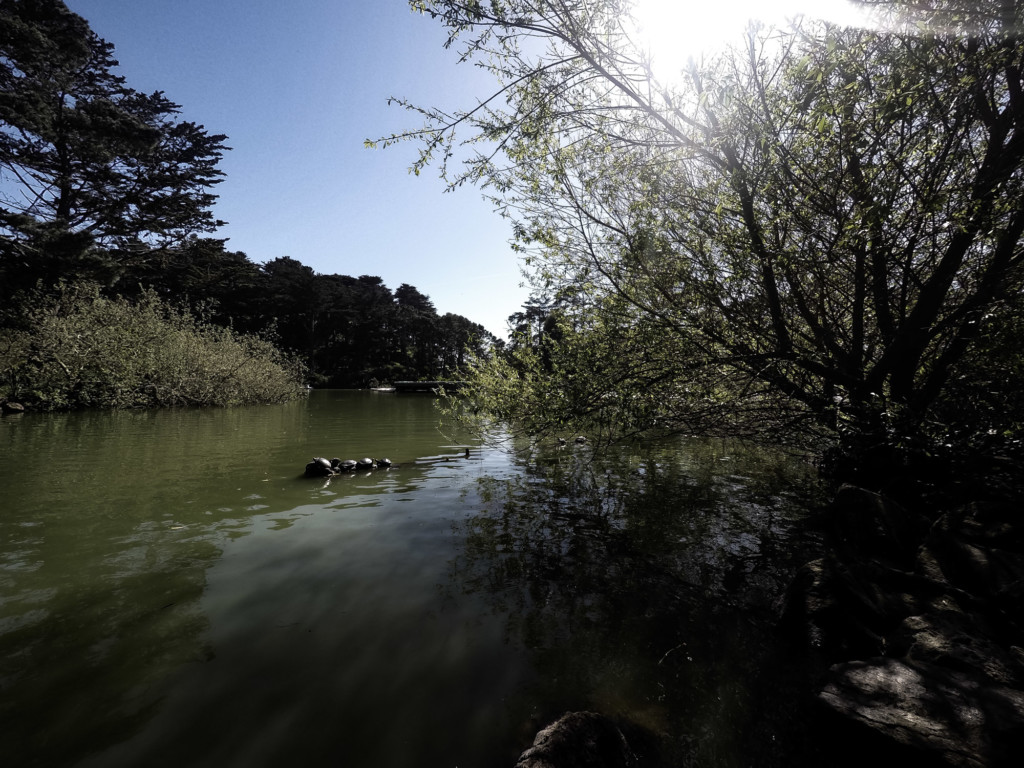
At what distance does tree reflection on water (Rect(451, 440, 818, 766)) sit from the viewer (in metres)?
3.11

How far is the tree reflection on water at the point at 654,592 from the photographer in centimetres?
311

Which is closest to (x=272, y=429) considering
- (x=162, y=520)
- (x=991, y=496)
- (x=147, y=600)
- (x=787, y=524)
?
(x=162, y=520)

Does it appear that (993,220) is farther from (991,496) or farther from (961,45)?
(991,496)

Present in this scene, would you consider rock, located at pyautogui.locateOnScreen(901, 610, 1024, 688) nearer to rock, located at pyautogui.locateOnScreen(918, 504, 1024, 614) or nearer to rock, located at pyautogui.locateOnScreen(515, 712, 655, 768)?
rock, located at pyautogui.locateOnScreen(918, 504, 1024, 614)

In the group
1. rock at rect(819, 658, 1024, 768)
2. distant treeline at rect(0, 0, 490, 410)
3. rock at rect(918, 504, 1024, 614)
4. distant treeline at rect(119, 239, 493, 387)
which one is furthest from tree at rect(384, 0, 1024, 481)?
distant treeline at rect(119, 239, 493, 387)

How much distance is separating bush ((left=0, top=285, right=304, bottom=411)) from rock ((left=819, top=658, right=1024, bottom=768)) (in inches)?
1155

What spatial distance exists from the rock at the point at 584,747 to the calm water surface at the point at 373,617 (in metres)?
0.28

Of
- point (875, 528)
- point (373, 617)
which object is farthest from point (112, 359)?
point (875, 528)

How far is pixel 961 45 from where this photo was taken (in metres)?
4.99

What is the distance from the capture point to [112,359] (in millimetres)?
22062

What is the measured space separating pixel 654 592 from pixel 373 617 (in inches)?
115

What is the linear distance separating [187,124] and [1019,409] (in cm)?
4523

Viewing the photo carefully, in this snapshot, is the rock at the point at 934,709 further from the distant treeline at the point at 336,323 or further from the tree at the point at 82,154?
the distant treeline at the point at 336,323

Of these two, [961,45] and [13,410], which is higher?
[961,45]
